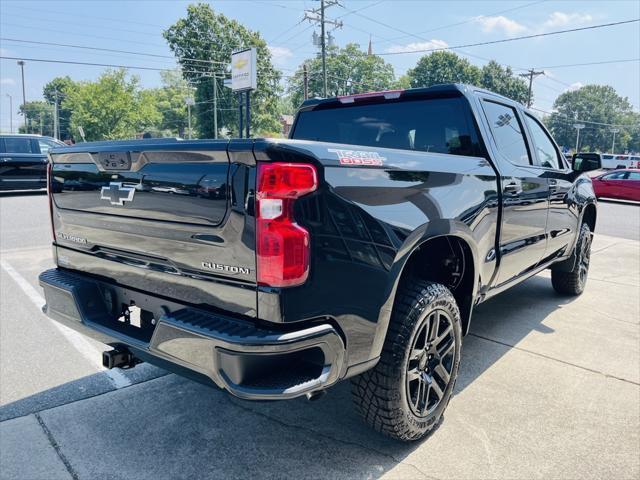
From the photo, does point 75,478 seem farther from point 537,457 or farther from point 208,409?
point 537,457

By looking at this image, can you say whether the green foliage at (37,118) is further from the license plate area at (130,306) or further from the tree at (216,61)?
the license plate area at (130,306)

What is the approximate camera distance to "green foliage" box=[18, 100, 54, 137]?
117 meters

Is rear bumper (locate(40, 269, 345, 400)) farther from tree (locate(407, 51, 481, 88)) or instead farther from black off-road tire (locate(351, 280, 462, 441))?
tree (locate(407, 51, 481, 88))

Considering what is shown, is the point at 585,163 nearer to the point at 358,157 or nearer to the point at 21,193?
the point at 358,157

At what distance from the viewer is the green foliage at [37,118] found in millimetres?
117081

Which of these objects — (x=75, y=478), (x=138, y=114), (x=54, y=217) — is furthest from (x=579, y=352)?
(x=138, y=114)

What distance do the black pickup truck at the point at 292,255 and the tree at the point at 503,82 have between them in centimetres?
8731

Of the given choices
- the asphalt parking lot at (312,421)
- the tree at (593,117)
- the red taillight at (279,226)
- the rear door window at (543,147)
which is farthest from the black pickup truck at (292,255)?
the tree at (593,117)

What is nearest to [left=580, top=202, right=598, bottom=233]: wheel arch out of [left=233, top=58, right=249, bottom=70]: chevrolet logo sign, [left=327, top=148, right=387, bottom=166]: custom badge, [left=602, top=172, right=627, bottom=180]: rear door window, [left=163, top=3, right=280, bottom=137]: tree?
[left=327, top=148, right=387, bottom=166]: custom badge

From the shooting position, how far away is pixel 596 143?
102688 mm

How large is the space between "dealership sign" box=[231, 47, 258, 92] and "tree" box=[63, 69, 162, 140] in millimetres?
35319

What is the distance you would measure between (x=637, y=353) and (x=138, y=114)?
61.1 metres

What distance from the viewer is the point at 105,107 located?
55.1 metres

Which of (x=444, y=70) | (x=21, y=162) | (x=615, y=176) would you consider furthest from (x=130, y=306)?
(x=444, y=70)
